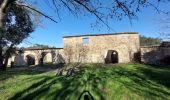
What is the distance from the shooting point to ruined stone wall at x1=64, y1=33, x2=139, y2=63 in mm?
37188

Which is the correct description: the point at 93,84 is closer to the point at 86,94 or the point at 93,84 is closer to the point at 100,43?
the point at 86,94

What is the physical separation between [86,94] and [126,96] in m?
1.72

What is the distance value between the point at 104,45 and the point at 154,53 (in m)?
6.37

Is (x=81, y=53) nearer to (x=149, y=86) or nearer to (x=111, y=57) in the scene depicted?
(x=111, y=57)

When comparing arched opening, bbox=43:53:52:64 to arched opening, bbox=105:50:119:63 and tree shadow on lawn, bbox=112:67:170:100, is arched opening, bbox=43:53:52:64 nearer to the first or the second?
arched opening, bbox=105:50:119:63

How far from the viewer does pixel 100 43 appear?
3806cm

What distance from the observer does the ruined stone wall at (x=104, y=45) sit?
37188mm

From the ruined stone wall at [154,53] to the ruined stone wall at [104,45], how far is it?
45.4 inches

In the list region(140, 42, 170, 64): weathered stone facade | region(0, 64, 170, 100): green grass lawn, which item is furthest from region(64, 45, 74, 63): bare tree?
region(0, 64, 170, 100): green grass lawn

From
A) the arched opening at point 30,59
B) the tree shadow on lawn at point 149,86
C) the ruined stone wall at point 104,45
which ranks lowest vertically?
the tree shadow on lawn at point 149,86

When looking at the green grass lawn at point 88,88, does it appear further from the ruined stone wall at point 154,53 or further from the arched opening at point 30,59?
the arched opening at point 30,59

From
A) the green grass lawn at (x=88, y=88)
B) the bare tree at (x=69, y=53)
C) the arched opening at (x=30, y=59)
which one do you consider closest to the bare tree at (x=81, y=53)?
the bare tree at (x=69, y=53)

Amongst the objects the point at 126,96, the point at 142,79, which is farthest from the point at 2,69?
the point at 126,96

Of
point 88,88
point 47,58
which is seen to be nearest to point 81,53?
point 47,58
